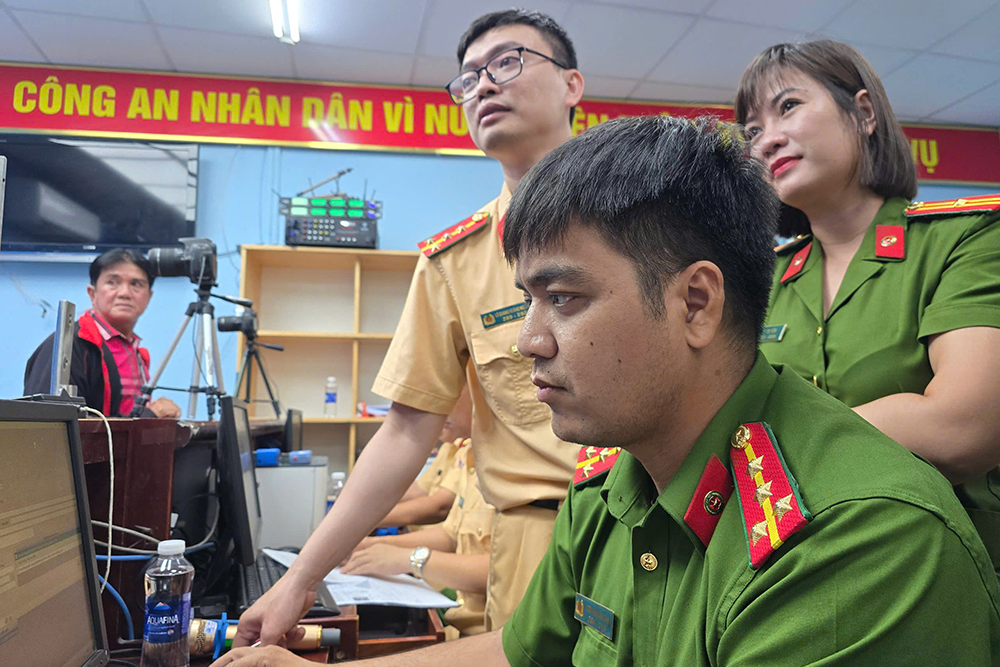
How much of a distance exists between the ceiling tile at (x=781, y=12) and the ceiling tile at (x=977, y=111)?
152 cm

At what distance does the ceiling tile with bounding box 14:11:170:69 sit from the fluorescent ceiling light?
684mm

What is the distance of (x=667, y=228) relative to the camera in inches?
26.4

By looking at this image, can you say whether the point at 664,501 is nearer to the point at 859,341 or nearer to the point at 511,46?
the point at 859,341

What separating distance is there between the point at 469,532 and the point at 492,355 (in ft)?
3.11

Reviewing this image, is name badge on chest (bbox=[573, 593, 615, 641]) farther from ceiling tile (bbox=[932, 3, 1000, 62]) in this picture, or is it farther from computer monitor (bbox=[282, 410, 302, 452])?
ceiling tile (bbox=[932, 3, 1000, 62])

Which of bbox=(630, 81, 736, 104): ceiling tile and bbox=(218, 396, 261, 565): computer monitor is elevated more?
bbox=(630, 81, 736, 104): ceiling tile

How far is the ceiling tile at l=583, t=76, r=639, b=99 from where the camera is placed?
4.12 m

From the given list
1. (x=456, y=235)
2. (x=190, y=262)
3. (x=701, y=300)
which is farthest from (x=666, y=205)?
(x=190, y=262)

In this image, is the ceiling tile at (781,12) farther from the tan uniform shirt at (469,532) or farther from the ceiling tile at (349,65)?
the tan uniform shirt at (469,532)

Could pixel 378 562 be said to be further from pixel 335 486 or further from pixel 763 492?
pixel 335 486

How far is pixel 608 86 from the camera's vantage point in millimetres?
4211

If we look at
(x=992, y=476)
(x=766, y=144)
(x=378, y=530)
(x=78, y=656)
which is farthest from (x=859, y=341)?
(x=378, y=530)

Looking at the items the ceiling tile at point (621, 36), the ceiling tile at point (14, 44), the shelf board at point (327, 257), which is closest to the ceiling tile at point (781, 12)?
the ceiling tile at point (621, 36)

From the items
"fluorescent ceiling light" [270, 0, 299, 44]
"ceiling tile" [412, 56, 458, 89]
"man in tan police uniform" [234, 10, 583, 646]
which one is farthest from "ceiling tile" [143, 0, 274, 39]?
"man in tan police uniform" [234, 10, 583, 646]
